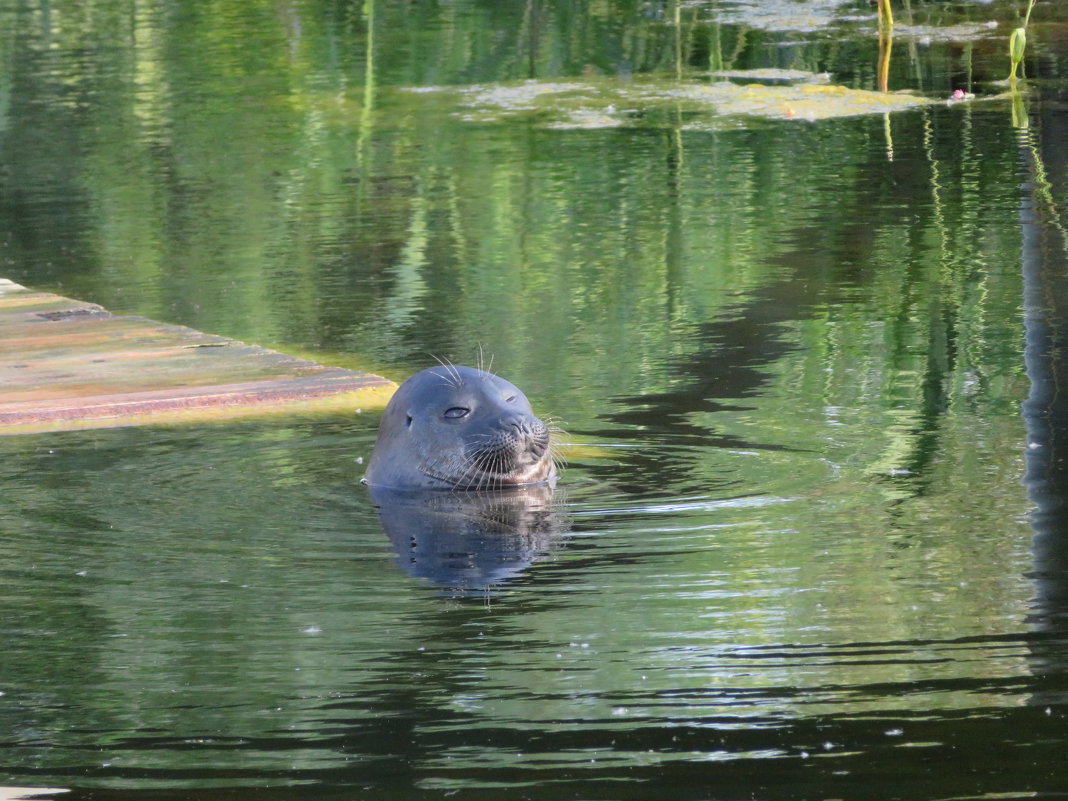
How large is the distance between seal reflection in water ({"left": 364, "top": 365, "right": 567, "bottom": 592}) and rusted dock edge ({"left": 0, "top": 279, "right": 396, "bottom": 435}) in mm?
994

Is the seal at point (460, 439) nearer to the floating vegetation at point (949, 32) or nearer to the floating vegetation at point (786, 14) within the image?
the floating vegetation at point (949, 32)

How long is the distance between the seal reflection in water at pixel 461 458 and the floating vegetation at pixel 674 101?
763 cm

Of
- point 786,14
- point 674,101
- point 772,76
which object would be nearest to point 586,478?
point 674,101

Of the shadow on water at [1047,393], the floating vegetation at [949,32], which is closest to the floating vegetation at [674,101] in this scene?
the shadow on water at [1047,393]

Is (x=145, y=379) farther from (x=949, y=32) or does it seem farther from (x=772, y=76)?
(x=949, y=32)

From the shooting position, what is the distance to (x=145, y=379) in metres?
8.50

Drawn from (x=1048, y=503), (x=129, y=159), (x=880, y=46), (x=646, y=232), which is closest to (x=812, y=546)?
(x=1048, y=503)

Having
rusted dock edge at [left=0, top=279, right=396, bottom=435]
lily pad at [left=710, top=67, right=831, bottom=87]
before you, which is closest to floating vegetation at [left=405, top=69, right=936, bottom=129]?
lily pad at [left=710, top=67, right=831, bottom=87]

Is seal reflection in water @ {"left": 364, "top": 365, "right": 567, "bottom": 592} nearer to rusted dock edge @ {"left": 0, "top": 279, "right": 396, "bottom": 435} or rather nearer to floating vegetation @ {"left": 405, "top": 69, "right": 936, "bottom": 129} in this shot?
rusted dock edge @ {"left": 0, "top": 279, "right": 396, "bottom": 435}

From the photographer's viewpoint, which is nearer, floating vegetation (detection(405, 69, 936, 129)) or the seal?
the seal

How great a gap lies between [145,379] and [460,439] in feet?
6.54

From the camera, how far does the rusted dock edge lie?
8.07 m

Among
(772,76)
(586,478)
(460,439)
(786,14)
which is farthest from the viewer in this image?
(786,14)

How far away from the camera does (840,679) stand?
4.65 m
